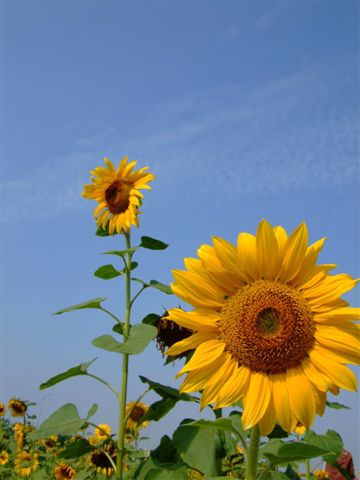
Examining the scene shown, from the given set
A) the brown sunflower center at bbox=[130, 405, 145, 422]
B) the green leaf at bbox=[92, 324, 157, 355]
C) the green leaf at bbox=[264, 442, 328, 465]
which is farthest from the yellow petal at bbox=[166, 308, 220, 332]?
the brown sunflower center at bbox=[130, 405, 145, 422]

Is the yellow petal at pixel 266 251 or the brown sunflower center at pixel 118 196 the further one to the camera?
the brown sunflower center at pixel 118 196

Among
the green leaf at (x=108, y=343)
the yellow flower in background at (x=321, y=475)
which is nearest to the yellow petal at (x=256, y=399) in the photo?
the green leaf at (x=108, y=343)

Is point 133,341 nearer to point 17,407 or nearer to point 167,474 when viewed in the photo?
point 167,474

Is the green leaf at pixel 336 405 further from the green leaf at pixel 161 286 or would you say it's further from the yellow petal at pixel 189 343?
the yellow petal at pixel 189 343

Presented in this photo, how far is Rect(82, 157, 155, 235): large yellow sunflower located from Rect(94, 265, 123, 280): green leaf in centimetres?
74

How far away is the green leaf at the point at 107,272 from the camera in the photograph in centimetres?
354

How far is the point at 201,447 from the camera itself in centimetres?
245

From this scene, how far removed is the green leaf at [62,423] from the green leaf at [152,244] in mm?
1041

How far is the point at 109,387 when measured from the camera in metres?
3.23

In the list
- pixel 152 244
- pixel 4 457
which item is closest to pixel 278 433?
pixel 152 244

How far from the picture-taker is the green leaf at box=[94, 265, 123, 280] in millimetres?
3542

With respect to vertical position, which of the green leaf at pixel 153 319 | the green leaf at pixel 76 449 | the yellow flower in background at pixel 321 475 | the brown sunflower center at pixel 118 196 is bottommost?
the yellow flower in background at pixel 321 475

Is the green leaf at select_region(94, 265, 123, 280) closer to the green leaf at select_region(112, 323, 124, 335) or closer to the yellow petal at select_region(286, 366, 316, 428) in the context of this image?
the green leaf at select_region(112, 323, 124, 335)

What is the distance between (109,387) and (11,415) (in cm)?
484
